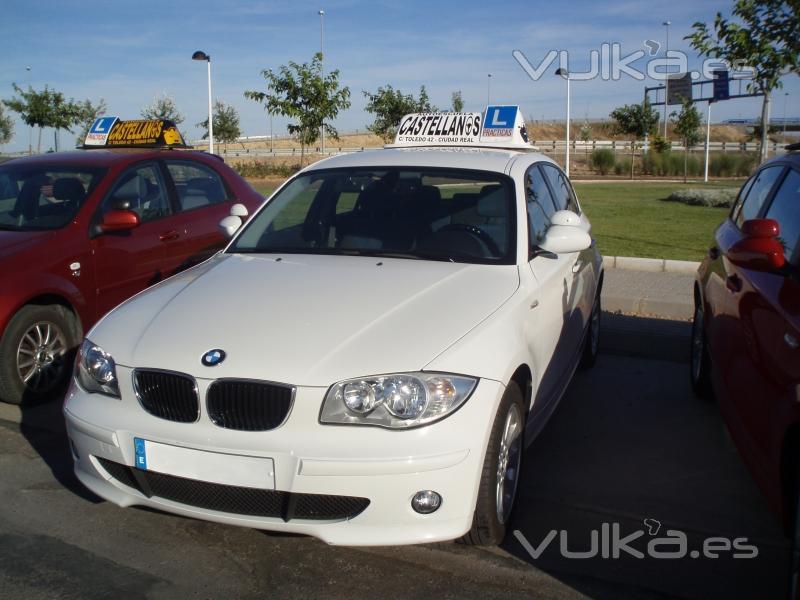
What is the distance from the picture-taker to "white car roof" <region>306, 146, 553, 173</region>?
487 cm

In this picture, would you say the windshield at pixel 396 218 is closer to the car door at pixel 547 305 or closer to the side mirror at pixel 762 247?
the car door at pixel 547 305

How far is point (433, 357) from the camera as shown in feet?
10.4

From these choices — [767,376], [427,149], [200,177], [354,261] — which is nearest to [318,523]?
[354,261]

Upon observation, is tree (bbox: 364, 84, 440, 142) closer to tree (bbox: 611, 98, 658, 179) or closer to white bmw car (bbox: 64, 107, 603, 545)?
tree (bbox: 611, 98, 658, 179)

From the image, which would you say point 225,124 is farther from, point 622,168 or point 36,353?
point 36,353

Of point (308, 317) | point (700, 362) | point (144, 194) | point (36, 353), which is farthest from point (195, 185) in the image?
point (700, 362)

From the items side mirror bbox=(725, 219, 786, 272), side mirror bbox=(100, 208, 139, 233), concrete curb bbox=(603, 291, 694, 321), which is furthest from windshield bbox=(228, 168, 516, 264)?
concrete curb bbox=(603, 291, 694, 321)

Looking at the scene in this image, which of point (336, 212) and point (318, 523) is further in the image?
point (336, 212)

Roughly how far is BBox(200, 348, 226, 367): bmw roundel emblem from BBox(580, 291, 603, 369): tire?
3.56 meters

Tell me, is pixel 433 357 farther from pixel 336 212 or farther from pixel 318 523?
pixel 336 212

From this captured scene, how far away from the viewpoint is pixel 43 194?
20.5 ft

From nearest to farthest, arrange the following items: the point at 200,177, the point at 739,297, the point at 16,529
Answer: the point at 16,529, the point at 739,297, the point at 200,177

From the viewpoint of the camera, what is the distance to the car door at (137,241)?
5980 mm

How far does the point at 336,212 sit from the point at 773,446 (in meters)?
2.76
